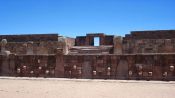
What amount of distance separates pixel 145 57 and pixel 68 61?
3.40 m

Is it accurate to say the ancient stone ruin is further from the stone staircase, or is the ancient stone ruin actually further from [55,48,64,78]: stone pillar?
the stone staircase

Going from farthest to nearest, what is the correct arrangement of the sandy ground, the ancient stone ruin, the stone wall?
the stone wall < the ancient stone ruin < the sandy ground

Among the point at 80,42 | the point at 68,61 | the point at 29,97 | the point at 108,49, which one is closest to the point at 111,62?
the point at 68,61

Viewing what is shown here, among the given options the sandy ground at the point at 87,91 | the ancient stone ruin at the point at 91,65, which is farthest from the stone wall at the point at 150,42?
the sandy ground at the point at 87,91

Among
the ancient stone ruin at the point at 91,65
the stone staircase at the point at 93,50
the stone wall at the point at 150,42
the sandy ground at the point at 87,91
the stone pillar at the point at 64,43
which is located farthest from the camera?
the stone pillar at the point at 64,43

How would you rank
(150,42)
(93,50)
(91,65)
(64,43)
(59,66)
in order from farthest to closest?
(64,43) → (93,50) → (150,42) → (59,66) → (91,65)

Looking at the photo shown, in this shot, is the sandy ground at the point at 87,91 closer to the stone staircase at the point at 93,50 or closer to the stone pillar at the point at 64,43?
the stone staircase at the point at 93,50

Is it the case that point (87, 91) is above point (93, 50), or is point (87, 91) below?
below

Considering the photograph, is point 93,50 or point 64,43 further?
point 64,43

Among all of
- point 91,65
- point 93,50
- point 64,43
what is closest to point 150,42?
point 93,50

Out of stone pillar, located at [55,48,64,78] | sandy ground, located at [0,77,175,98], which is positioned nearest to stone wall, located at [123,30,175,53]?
stone pillar, located at [55,48,64,78]

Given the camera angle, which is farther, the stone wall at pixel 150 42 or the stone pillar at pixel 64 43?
the stone pillar at pixel 64 43

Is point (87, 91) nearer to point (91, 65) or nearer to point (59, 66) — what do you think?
point (91, 65)

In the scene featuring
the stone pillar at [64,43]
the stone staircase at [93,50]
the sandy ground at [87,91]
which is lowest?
the sandy ground at [87,91]
